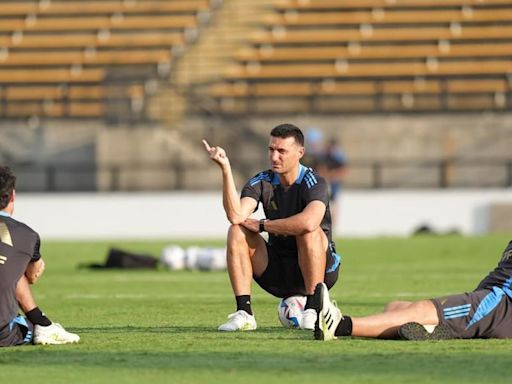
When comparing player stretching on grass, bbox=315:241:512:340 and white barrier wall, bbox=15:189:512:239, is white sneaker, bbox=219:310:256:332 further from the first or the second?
white barrier wall, bbox=15:189:512:239

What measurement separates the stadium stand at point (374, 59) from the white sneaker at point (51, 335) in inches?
959

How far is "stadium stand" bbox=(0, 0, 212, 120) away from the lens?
1362 inches

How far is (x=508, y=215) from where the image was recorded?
2906 centimetres

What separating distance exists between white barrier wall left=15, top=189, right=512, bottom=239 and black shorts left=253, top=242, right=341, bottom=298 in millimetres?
18984

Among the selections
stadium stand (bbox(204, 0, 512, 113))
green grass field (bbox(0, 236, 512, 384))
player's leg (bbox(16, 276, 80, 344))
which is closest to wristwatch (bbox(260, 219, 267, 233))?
green grass field (bbox(0, 236, 512, 384))

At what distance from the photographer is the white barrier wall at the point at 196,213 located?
2952 centimetres

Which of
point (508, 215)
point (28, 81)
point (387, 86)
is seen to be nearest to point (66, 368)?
point (508, 215)

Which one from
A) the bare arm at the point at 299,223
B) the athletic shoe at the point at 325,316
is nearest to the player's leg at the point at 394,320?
the athletic shoe at the point at 325,316

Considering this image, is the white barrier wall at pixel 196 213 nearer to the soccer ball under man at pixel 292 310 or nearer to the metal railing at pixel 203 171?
the metal railing at pixel 203 171

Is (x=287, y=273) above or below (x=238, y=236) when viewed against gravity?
below

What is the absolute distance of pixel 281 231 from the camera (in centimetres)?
975

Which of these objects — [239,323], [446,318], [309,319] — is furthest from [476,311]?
[239,323]

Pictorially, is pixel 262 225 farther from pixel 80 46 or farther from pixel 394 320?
pixel 80 46

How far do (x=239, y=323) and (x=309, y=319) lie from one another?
0.50 meters
